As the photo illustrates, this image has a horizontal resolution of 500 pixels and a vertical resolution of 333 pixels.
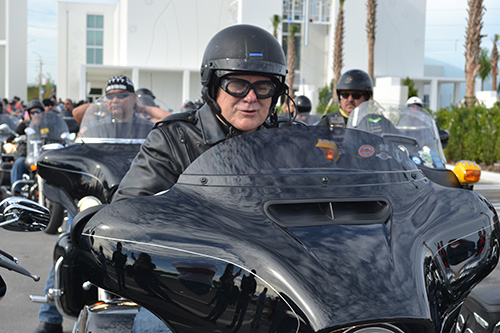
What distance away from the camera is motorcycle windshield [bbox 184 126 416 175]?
219 centimetres

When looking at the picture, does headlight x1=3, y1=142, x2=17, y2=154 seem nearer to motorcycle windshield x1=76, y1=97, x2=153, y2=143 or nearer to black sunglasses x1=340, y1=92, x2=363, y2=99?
motorcycle windshield x1=76, y1=97, x2=153, y2=143

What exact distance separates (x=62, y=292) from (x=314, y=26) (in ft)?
178

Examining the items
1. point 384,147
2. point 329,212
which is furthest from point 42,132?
point 329,212

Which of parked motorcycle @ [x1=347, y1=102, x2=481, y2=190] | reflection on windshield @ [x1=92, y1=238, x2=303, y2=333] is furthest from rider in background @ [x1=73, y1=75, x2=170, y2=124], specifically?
reflection on windshield @ [x1=92, y1=238, x2=303, y2=333]

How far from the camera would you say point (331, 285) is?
1.79m

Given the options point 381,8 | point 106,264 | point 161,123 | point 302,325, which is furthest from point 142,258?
point 381,8

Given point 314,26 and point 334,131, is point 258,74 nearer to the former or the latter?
point 334,131

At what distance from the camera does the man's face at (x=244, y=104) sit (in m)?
3.00

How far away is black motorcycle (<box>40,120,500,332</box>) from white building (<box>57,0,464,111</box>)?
5100cm

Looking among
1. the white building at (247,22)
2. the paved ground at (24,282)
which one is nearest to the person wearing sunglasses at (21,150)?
the paved ground at (24,282)

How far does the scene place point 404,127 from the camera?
7082 millimetres

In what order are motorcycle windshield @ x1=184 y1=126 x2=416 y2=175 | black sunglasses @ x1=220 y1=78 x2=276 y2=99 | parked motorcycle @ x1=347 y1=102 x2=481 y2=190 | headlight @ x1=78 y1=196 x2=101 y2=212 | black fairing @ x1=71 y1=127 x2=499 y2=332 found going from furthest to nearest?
parked motorcycle @ x1=347 y1=102 x2=481 y2=190 < headlight @ x1=78 y1=196 x2=101 y2=212 < black sunglasses @ x1=220 y1=78 x2=276 y2=99 < motorcycle windshield @ x1=184 y1=126 x2=416 y2=175 < black fairing @ x1=71 y1=127 x2=499 y2=332

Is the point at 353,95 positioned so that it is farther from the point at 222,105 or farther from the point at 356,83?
the point at 222,105

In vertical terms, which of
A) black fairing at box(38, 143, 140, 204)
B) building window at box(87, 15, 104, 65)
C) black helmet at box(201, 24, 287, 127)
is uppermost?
building window at box(87, 15, 104, 65)
